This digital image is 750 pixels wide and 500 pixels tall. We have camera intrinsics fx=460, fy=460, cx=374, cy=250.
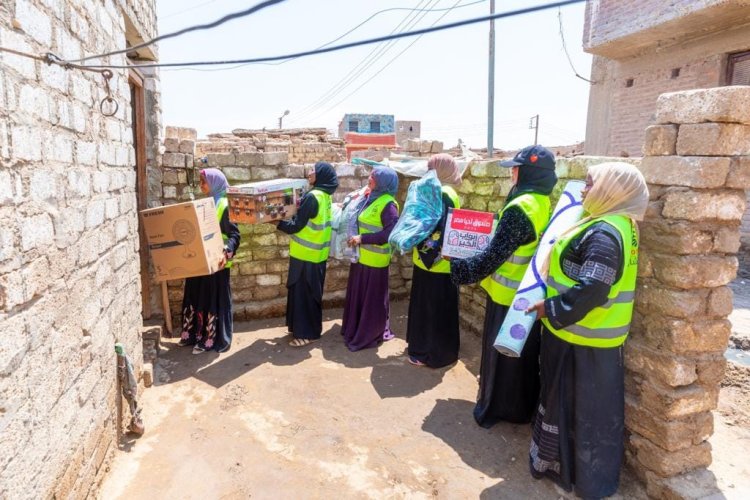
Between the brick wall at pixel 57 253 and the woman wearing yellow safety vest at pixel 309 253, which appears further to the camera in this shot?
the woman wearing yellow safety vest at pixel 309 253

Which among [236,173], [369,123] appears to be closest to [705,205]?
[236,173]

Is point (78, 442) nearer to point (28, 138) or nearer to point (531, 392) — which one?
point (28, 138)

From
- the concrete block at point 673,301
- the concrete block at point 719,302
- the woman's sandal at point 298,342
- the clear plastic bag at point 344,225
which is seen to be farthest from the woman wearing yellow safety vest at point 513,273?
the woman's sandal at point 298,342

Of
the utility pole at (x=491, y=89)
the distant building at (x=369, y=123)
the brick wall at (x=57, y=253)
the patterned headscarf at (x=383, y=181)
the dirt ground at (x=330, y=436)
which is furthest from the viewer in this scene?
the distant building at (x=369, y=123)

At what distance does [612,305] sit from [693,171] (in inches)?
33.3

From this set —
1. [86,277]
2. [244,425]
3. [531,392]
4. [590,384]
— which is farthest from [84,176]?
[531,392]

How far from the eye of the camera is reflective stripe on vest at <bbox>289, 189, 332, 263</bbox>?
483 centimetres

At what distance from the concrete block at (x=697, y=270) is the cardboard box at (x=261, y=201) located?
326 cm

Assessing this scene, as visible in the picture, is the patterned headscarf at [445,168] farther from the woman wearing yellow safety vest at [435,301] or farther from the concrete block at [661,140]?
the concrete block at [661,140]

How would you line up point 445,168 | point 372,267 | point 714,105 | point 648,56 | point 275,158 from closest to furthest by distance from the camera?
point 714,105
point 445,168
point 372,267
point 275,158
point 648,56

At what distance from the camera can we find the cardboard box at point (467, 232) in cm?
351

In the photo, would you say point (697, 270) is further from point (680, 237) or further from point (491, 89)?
point (491, 89)

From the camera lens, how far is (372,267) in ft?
15.9

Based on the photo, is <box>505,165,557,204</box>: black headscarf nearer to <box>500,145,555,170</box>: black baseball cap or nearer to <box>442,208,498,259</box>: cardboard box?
<box>500,145,555,170</box>: black baseball cap
